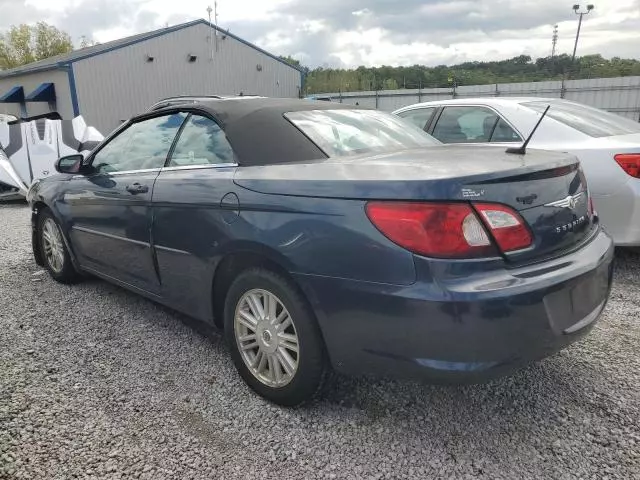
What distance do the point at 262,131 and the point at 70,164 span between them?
2.08 m

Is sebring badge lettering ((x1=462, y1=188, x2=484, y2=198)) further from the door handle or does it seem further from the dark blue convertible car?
the door handle

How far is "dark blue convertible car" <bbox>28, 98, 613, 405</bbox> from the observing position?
1894 millimetres

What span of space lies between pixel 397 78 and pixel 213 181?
44.0 meters

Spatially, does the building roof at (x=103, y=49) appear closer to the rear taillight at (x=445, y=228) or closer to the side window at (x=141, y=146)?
the side window at (x=141, y=146)

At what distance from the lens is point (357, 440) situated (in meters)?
2.21

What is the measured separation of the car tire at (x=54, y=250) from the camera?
167 inches

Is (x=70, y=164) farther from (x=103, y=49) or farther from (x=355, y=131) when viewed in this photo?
(x=103, y=49)

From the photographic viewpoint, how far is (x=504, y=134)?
4.71 meters

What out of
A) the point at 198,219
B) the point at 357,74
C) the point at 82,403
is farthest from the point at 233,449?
the point at 357,74

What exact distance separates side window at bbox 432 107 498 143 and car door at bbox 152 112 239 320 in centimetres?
305

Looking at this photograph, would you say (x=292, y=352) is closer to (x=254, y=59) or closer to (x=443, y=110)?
(x=443, y=110)

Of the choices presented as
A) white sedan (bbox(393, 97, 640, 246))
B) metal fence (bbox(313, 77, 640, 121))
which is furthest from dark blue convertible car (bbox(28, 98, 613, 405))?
metal fence (bbox(313, 77, 640, 121))

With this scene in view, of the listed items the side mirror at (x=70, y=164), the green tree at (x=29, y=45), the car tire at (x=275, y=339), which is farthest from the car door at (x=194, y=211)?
the green tree at (x=29, y=45)

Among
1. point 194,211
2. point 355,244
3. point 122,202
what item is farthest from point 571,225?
point 122,202
